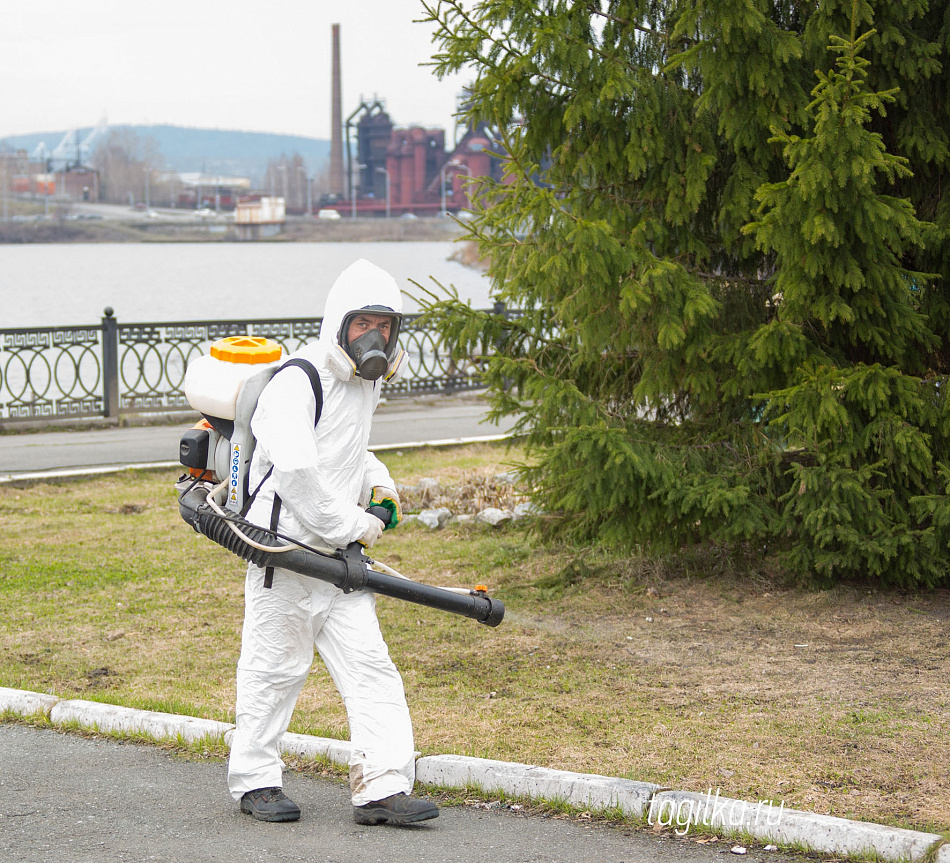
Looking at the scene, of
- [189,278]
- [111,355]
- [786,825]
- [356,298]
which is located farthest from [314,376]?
[189,278]

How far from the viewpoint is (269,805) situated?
4059mm

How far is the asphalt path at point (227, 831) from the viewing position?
12.4 ft

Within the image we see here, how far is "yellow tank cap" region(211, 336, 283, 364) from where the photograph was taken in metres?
4.13

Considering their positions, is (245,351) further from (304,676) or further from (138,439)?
(138,439)

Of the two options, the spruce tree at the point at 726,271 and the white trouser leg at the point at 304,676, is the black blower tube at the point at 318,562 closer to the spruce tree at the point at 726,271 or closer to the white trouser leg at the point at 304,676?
the white trouser leg at the point at 304,676

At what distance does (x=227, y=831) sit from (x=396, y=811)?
601 mm

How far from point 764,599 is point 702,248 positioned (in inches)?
85.5

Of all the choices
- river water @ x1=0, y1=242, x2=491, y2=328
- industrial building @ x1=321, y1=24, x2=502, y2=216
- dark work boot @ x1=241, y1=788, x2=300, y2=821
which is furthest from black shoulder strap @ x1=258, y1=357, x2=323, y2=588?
industrial building @ x1=321, y1=24, x2=502, y2=216

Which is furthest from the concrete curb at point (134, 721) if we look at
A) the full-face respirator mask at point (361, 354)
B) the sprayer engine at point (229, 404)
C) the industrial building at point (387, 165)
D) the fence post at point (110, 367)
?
the industrial building at point (387, 165)

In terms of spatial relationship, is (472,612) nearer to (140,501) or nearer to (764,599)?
(764,599)

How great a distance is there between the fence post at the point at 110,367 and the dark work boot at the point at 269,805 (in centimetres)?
1162

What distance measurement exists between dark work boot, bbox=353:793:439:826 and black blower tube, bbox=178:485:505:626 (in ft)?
2.35

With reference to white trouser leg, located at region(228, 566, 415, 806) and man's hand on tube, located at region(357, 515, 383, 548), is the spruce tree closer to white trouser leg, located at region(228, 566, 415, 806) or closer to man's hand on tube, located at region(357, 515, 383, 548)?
man's hand on tube, located at region(357, 515, 383, 548)

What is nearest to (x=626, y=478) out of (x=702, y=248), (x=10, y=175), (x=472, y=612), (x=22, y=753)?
(x=702, y=248)
